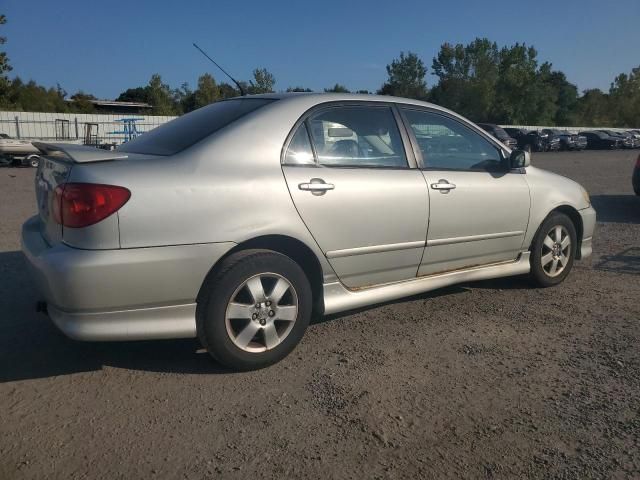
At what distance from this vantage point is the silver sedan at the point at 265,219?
2896mm

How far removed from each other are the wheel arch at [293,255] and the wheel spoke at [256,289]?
0.19 metres

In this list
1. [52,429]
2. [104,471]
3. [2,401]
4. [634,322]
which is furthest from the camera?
[634,322]

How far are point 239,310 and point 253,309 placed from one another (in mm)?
86

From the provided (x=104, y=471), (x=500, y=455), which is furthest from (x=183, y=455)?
(x=500, y=455)

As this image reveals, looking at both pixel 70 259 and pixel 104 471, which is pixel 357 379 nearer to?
pixel 104 471

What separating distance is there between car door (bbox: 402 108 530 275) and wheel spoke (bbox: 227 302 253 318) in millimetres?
1431

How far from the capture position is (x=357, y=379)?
10.6ft

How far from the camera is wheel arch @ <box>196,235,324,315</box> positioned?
314 cm

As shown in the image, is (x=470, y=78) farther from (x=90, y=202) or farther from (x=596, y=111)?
(x=90, y=202)

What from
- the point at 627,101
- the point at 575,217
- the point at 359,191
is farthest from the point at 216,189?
the point at 627,101

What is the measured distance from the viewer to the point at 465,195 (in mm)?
4211

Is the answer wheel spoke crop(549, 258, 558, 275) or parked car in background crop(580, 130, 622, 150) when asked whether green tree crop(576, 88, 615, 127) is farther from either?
wheel spoke crop(549, 258, 558, 275)

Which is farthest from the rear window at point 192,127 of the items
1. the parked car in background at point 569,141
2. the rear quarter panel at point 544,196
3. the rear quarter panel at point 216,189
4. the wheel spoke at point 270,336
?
the parked car in background at point 569,141

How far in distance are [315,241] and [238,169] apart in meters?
0.63
